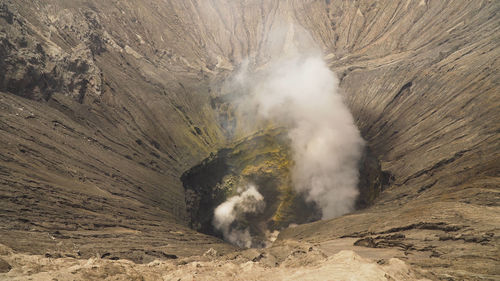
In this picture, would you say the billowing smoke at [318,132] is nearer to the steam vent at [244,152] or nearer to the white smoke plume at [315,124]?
the white smoke plume at [315,124]

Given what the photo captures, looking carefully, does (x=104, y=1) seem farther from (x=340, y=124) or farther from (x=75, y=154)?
(x=340, y=124)

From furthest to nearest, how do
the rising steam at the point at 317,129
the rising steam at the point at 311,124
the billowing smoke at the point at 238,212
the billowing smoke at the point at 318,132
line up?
1. the rising steam at the point at 317,129
2. the billowing smoke at the point at 318,132
3. the rising steam at the point at 311,124
4. the billowing smoke at the point at 238,212

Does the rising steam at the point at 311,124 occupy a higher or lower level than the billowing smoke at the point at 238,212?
higher

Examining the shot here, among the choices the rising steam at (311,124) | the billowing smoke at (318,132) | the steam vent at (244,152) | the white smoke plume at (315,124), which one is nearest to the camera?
the steam vent at (244,152)

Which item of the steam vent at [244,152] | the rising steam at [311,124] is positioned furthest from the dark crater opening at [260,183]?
the rising steam at [311,124]

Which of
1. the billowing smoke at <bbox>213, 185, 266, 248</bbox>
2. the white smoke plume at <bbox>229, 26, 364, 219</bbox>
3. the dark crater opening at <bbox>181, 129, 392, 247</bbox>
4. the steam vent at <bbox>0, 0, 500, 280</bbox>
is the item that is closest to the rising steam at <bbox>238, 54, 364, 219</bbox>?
the white smoke plume at <bbox>229, 26, 364, 219</bbox>

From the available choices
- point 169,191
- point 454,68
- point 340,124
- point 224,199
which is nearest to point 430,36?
point 454,68

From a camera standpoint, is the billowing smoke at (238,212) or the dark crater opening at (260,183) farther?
the dark crater opening at (260,183)
